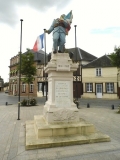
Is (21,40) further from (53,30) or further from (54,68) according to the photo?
(54,68)

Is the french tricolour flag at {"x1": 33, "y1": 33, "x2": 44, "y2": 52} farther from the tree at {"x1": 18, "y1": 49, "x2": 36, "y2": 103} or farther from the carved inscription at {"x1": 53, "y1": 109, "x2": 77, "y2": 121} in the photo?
the carved inscription at {"x1": 53, "y1": 109, "x2": 77, "y2": 121}

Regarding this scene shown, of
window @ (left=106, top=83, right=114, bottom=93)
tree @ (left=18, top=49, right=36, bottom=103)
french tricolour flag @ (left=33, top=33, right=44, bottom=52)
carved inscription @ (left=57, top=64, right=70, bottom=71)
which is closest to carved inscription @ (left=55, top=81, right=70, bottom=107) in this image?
carved inscription @ (left=57, top=64, right=70, bottom=71)

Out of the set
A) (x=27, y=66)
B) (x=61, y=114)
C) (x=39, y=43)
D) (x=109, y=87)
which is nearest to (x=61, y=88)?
(x=61, y=114)

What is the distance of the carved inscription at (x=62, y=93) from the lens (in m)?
5.75

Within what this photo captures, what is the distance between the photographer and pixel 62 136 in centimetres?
494

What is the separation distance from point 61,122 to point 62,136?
0.64 metres

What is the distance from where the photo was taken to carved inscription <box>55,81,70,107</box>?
5754 millimetres

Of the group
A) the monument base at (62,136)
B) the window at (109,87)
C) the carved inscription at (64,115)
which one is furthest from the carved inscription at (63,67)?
the window at (109,87)

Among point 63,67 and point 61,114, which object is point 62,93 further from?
point 63,67

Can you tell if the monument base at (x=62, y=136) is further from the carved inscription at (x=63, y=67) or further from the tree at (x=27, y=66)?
the tree at (x=27, y=66)

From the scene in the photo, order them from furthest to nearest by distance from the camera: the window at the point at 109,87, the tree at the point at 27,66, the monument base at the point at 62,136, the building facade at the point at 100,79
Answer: the window at the point at 109,87
the building facade at the point at 100,79
the tree at the point at 27,66
the monument base at the point at 62,136

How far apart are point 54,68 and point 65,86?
0.87 meters

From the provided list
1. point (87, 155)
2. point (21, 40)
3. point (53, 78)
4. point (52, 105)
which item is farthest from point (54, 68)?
point (21, 40)

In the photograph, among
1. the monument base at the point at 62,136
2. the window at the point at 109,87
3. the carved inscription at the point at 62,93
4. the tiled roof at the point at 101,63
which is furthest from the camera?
the tiled roof at the point at 101,63
